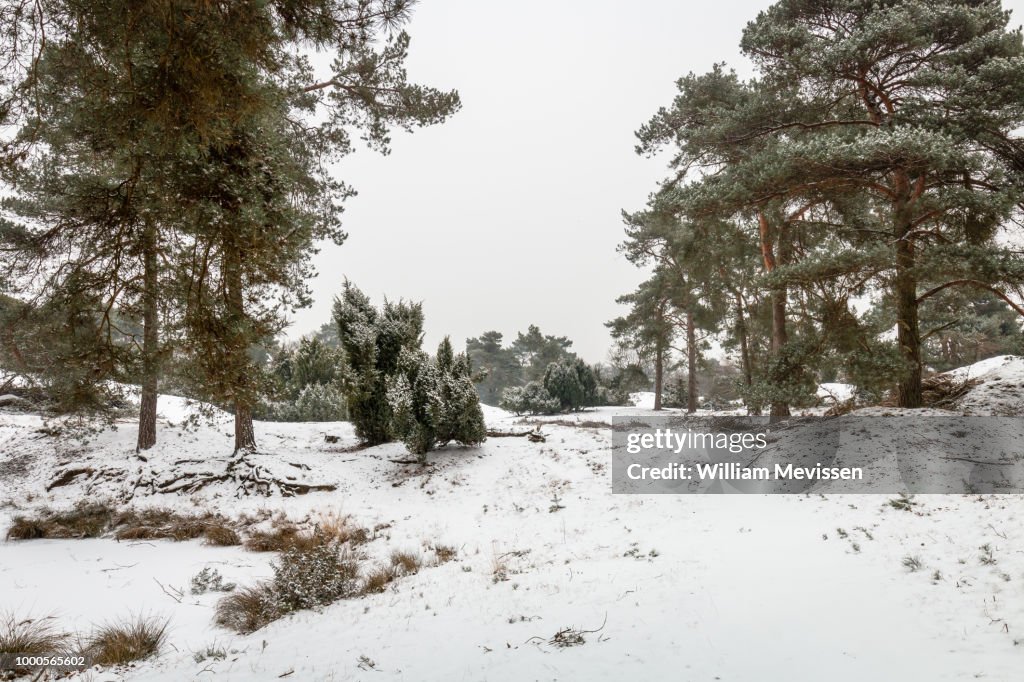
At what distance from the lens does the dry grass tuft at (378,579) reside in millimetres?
5039

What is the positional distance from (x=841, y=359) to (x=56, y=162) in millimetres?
10946

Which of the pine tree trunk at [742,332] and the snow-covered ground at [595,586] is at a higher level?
the pine tree trunk at [742,332]

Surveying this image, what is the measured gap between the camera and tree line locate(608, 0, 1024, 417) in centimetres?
703

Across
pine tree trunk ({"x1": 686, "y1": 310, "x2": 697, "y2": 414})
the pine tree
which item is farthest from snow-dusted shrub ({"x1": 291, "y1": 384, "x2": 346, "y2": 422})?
pine tree trunk ({"x1": 686, "y1": 310, "x2": 697, "y2": 414})

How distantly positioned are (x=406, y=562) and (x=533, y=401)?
19.3 metres

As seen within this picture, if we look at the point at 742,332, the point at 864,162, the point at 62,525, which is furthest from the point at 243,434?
the point at 742,332

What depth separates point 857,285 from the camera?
8297 millimetres

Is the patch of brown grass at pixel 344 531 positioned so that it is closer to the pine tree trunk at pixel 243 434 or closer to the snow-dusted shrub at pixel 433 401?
the snow-dusted shrub at pixel 433 401

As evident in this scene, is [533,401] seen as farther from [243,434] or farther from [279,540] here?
[279,540]

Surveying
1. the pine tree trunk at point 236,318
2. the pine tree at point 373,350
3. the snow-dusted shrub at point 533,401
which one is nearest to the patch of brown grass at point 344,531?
the pine tree trunk at point 236,318

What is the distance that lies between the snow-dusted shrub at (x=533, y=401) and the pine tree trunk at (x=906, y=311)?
16.6 metres

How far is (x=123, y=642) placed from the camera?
3.77m

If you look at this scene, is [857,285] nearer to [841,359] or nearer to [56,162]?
[841,359]

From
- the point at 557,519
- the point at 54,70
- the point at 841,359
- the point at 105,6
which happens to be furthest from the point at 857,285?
the point at 54,70
